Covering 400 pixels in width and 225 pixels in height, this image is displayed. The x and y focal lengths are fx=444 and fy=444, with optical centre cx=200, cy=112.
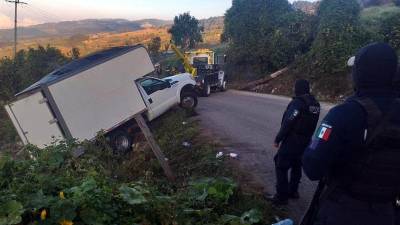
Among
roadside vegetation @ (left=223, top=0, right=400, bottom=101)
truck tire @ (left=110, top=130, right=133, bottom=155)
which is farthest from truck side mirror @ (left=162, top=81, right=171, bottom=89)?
roadside vegetation @ (left=223, top=0, right=400, bottom=101)

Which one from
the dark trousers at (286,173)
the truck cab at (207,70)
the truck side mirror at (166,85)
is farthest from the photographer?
the truck cab at (207,70)

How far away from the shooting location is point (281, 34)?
2855cm

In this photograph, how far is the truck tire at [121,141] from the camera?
41.0 feet

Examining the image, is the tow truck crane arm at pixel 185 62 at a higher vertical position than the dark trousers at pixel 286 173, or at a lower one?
lower

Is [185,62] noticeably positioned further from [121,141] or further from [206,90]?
[121,141]

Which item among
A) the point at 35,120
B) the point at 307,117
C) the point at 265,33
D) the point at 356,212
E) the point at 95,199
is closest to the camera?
the point at 356,212

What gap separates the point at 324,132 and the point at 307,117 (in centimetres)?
290

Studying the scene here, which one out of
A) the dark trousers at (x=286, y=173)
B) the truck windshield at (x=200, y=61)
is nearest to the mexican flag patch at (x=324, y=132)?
→ the dark trousers at (x=286, y=173)

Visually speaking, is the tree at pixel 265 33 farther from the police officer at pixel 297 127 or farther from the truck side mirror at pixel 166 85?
the police officer at pixel 297 127

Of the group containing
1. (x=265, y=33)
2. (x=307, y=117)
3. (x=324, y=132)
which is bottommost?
(x=265, y=33)

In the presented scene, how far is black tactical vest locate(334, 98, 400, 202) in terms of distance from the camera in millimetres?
2594

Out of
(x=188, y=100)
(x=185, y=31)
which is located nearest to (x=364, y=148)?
(x=188, y=100)

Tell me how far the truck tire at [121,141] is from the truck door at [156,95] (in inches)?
53.5

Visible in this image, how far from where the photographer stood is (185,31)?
5359 cm
